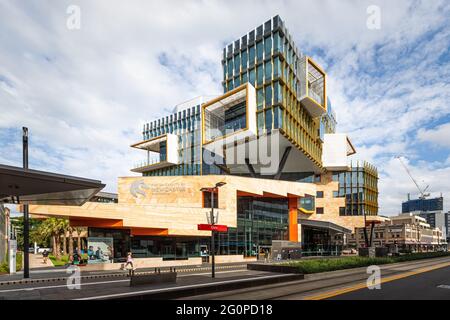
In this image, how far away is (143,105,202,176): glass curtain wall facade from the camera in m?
95.5

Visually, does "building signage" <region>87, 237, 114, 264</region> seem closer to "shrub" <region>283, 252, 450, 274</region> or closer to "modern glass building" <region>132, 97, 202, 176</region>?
"shrub" <region>283, 252, 450, 274</region>

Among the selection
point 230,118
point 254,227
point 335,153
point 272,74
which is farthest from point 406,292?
point 335,153

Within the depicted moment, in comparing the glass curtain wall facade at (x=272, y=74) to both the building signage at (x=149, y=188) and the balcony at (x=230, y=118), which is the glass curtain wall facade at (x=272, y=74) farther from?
the building signage at (x=149, y=188)

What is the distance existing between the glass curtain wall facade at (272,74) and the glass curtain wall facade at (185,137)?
106 feet

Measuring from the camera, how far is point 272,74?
57469mm

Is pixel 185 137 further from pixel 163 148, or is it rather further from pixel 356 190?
pixel 356 190

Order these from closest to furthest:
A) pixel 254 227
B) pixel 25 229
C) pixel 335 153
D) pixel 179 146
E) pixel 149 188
Result: pixel 25 229 → pixel 149 188 → pixel 254 227 → pixel 335 153 → pixel 179 146

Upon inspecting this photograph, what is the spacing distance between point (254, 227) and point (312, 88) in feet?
111

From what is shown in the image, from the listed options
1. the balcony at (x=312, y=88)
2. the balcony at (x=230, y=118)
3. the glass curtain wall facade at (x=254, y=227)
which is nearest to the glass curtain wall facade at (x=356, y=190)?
the balcony at (x=312, y=88)

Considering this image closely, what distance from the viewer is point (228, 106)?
211 ft

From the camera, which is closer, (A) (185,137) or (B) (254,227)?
(B) (254,227)

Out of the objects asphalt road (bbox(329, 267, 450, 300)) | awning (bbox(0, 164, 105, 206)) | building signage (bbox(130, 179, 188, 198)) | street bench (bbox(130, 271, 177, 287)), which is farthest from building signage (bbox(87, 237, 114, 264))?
asphalt road (bbox(329, 267, 450, 300))

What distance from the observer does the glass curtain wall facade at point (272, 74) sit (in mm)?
57062

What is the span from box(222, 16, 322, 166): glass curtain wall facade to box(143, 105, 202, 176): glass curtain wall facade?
32.2m
